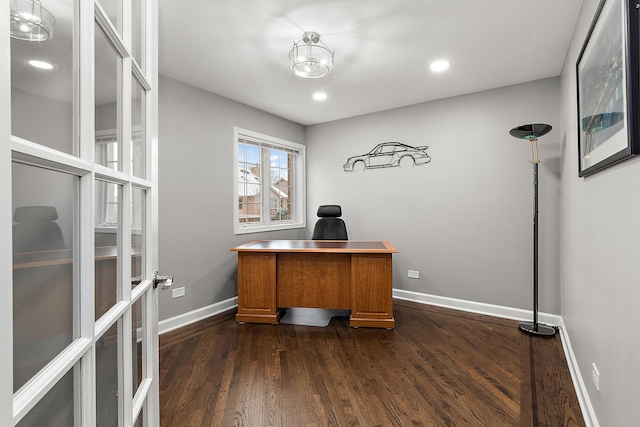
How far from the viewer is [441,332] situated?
9.63 feet

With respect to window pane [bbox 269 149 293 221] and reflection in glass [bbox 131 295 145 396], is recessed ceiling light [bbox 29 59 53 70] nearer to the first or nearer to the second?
reflection in glass [bbox 131 295 145 396]

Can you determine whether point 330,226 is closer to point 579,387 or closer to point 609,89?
point 579,387

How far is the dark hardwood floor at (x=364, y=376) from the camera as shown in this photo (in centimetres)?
176

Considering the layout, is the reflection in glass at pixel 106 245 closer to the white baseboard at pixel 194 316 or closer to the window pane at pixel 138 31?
the window pane at pixel 138 31

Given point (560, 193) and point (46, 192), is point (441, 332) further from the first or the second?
point (46, 192)

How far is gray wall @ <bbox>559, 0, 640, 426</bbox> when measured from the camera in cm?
116

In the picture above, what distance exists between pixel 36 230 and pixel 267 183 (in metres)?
3.93

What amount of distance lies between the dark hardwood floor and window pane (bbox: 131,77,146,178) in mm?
1535

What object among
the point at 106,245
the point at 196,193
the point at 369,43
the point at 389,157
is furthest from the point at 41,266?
the point at 389,157

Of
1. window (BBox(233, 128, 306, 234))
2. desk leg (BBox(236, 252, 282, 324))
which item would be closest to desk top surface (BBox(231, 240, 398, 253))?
desk leg (BBox(236, 252, 282, 324))

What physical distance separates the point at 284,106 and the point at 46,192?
3745 millimetres

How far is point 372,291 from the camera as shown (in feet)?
9.98

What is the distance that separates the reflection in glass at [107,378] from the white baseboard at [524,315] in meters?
2.14

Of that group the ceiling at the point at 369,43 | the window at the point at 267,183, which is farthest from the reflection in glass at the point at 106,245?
the window at the point at 267,183
